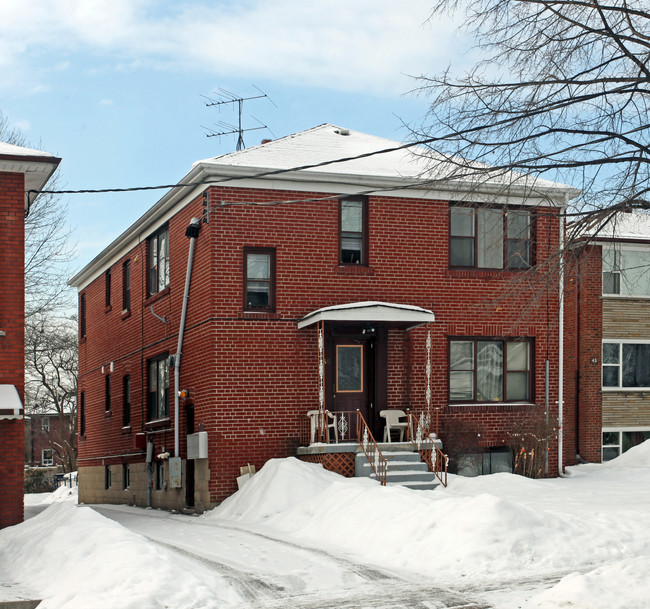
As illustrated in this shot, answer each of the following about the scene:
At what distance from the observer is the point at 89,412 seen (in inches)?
1292

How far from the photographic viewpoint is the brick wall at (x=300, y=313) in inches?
813

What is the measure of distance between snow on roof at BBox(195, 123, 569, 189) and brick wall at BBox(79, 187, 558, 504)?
28.4 inches

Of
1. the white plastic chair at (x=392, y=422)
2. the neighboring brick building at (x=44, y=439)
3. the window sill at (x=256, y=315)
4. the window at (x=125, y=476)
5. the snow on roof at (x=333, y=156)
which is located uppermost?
the snow on roof at (x=333, y=156)

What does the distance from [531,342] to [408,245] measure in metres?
3.82

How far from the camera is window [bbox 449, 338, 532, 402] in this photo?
2216 centimetres

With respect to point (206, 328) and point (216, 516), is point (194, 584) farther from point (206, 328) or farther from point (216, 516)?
point (206, 328)

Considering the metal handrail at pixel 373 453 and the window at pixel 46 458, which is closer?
the metal handrail at pixel 373 453

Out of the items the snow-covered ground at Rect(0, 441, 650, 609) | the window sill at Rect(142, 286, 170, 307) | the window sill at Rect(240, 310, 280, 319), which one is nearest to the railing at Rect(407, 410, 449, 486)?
the snow-covered ground at Rect(0, 441, 650, 609)

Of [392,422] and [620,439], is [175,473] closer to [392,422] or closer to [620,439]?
[392,422]

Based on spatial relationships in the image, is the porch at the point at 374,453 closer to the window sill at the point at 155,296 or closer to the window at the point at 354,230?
the window at the point at 354,230

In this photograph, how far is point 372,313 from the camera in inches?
798

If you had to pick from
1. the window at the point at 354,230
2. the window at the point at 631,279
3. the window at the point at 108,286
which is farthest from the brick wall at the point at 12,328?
the window at the point at 631,279

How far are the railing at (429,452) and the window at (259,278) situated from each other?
4.01m

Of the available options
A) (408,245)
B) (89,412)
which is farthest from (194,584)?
(89,412)
